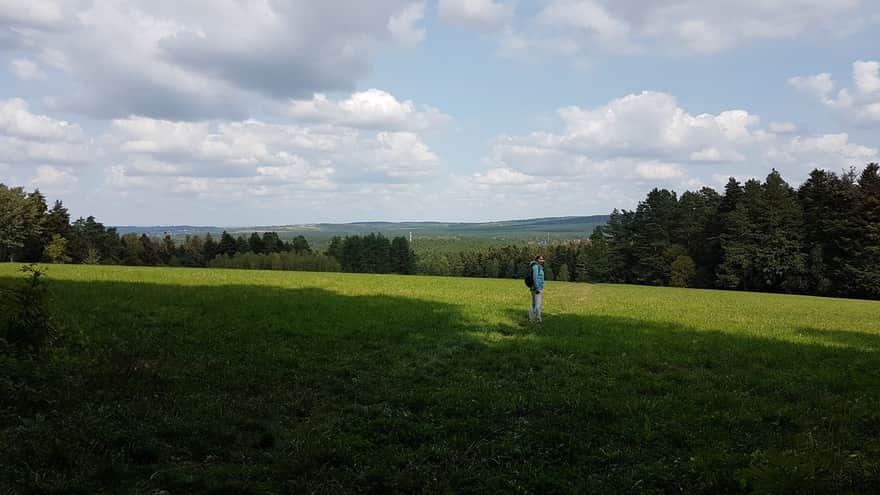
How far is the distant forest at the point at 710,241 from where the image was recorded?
65312mm

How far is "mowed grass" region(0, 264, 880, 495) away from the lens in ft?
21.8

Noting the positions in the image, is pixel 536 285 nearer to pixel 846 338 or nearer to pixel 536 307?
pixel 536 307

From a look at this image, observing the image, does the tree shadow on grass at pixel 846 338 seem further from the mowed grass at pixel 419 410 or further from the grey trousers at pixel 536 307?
the grey trousers at pixel 536 307

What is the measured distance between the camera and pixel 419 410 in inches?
388

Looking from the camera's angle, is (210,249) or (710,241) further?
(210,249)

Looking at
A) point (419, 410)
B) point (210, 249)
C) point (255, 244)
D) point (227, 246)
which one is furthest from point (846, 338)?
point (210, 249)

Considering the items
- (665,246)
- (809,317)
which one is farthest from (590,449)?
(665,246)

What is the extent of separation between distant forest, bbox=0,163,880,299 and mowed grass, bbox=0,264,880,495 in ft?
190

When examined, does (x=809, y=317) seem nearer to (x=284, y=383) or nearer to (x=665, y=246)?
(x=284, y=383)

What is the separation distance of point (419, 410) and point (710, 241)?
82.1 metres

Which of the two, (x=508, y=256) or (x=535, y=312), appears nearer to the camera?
(x=535, y=312)

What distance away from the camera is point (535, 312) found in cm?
2261

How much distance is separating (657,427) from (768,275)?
242 feet

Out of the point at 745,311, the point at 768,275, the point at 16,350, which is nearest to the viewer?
the point at 16,350
